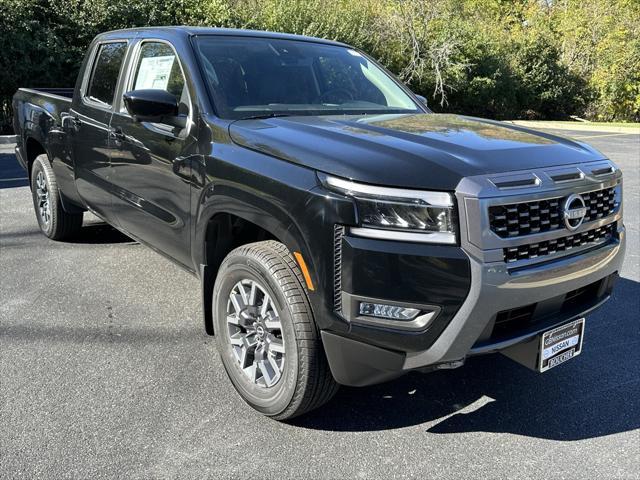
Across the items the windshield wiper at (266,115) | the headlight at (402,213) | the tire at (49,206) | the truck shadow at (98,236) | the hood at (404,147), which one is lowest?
the truck shadow at (98,236)

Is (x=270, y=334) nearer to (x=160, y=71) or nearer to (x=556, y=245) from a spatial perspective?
(x=556, y=245)

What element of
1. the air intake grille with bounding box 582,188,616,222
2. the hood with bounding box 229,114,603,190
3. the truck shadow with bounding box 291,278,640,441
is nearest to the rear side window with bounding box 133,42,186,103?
the hood with bounding box 229,114,603,190

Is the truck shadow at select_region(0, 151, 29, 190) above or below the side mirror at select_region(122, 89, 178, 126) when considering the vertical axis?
below

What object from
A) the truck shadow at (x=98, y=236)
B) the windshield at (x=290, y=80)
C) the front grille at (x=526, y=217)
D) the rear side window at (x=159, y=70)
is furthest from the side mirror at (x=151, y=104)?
the truck shadow at (x=98, y=236)

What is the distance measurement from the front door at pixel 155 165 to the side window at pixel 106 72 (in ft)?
0.92

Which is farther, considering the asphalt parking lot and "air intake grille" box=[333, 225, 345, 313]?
the asphalt parking lot

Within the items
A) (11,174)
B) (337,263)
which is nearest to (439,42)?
(11,174)

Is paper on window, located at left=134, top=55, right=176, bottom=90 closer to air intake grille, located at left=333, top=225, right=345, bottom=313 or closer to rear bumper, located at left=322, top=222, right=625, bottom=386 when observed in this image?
air intake grille, located at left=333, top=225, right=345, bottom=313

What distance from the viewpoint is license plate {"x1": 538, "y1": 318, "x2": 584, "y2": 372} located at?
2594 mm

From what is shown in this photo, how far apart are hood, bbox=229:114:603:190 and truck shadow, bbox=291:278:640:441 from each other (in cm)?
129

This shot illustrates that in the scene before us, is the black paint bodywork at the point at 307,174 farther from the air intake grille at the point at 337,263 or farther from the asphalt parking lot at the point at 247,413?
the asphalt parking lot at the point at 247,413

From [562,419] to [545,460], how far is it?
40 centimetres

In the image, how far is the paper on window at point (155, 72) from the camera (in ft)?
11.7

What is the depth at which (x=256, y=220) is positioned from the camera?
2711 mm
